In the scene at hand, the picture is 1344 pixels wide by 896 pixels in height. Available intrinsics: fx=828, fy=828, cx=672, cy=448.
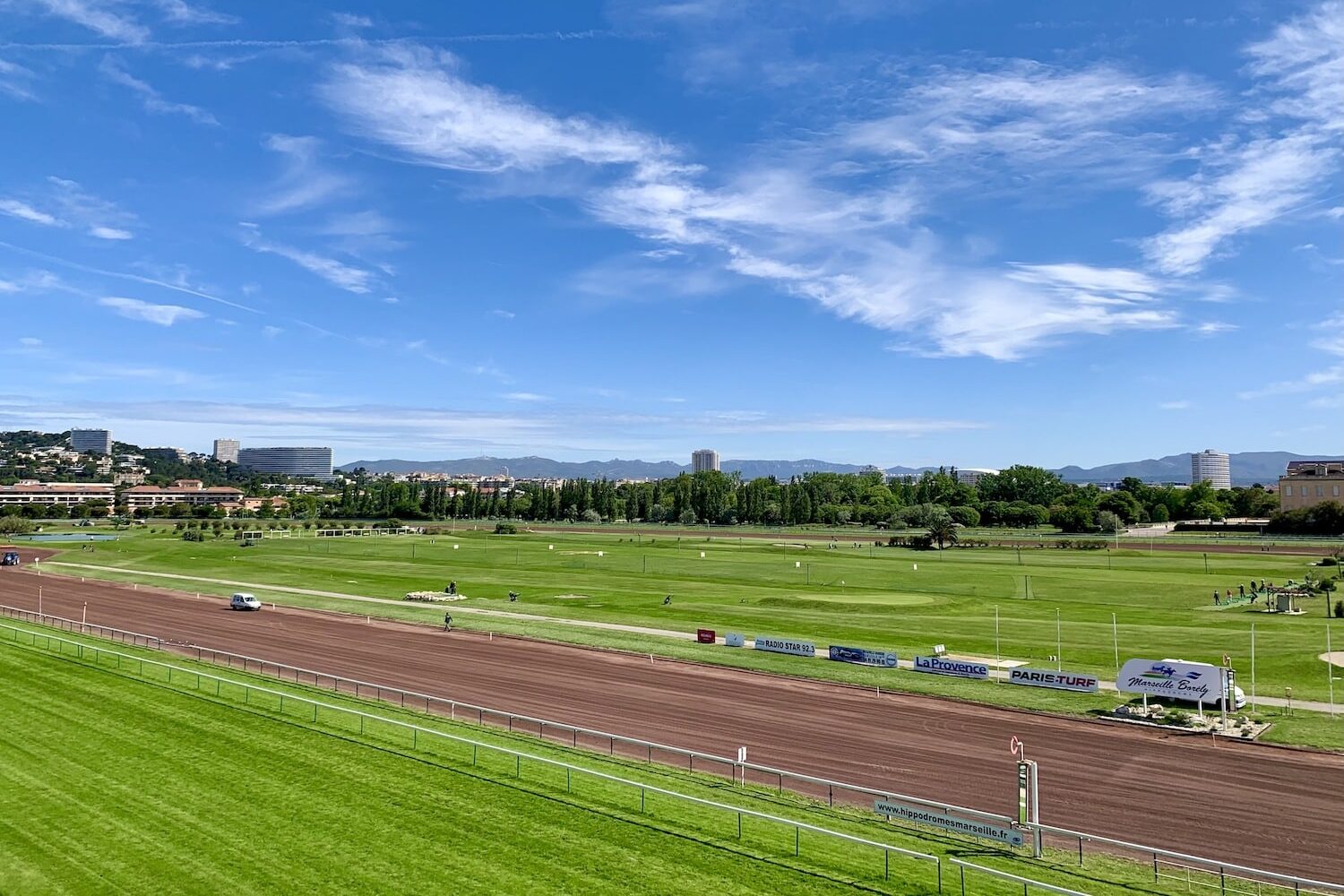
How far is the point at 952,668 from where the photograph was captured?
4078 centimetres

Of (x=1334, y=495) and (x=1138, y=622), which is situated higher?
(x=1334, y=495)

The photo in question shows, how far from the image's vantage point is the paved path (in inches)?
1369

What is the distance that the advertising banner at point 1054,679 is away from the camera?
36812 millimetres

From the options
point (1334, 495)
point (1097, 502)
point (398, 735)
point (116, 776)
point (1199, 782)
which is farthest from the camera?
point (1097, 502)

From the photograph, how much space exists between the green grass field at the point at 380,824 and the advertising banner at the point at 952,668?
65.2ft

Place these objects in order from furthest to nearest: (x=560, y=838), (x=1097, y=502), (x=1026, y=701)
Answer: (x=1097, y=502)
(x=1026, y=701)
(x=560, y=838)

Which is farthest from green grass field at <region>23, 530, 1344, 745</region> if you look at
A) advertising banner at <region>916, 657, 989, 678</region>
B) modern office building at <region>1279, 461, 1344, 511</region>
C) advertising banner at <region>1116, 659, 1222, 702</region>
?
modern office building at <region>1279, 461, 1344, 511</region>

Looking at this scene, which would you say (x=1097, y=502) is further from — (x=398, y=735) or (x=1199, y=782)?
(x=398, y=735)

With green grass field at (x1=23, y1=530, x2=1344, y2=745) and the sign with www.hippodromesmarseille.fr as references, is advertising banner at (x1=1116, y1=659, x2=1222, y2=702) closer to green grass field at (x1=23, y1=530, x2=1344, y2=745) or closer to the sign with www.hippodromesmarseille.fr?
green grass field at (x1=23, y1=530, x2=1344, y2=745)

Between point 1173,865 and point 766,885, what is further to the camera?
point 1173,865

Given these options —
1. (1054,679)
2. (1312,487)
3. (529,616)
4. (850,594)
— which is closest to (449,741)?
(1054,679)

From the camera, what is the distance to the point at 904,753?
2823cm

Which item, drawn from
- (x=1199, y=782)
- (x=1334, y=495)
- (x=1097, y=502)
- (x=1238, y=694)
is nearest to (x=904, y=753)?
(x=1199, y=782)

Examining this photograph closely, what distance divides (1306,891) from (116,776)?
29130 mm
